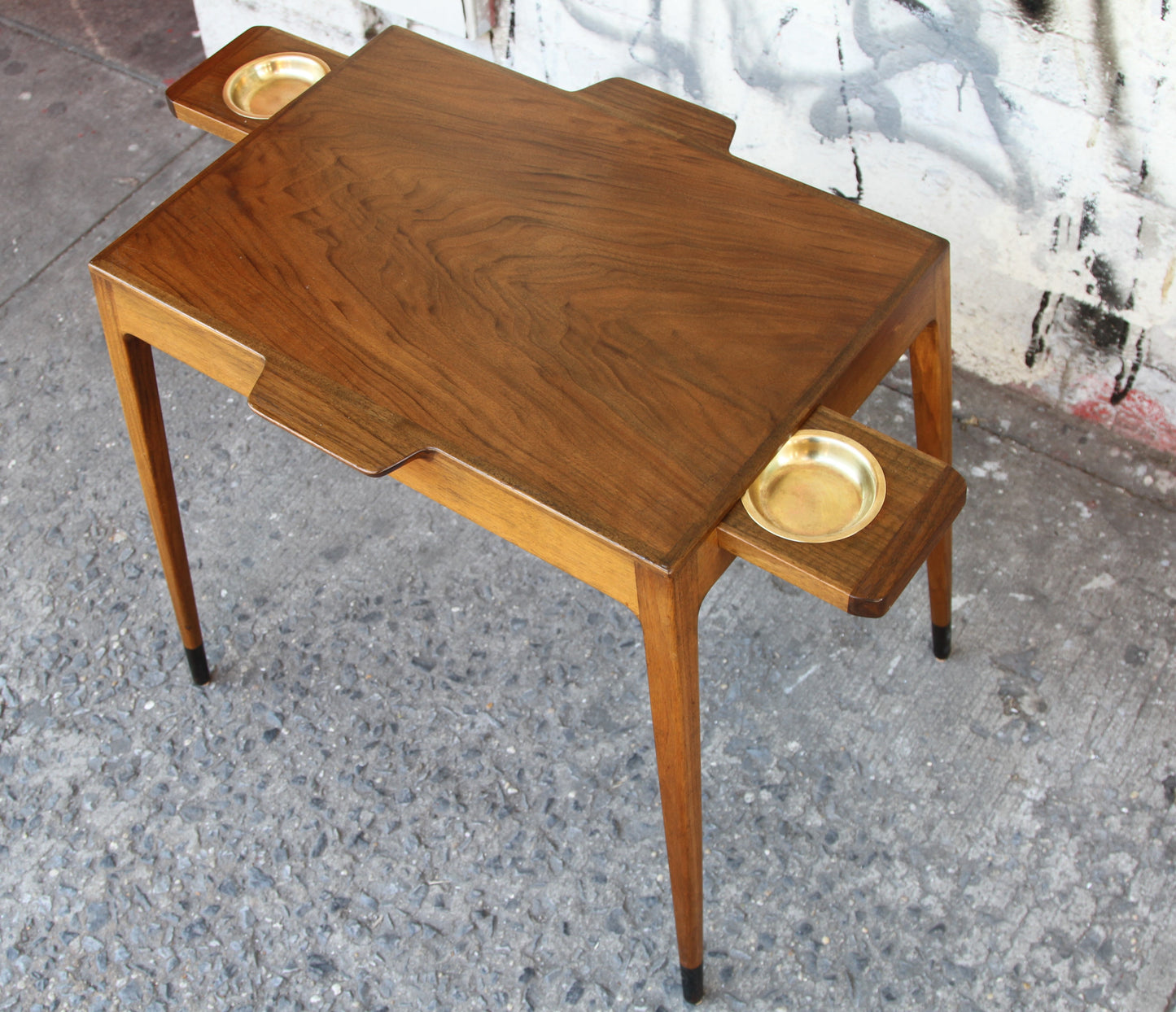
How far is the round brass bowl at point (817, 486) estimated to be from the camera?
1.06m

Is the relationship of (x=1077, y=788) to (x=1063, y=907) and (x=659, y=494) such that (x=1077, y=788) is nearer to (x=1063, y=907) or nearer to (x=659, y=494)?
(x=1063, y=907)

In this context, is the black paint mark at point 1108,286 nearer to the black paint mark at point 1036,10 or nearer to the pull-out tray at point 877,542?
the black paint mark at point 1036,10

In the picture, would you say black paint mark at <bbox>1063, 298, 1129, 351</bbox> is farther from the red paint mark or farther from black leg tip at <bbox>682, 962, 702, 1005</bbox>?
black leg tip at <bbox>682, 962, 702, 1005</bbox>

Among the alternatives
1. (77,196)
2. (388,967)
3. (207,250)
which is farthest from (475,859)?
(77,196)

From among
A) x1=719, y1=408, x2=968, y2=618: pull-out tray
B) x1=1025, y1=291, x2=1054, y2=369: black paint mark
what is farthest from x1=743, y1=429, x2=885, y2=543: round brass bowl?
x1=1025, y1=291, x2=1054, y2=369: black paint mark

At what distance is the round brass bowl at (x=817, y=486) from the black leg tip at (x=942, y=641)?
25.8 inches

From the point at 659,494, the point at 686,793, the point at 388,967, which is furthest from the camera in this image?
the point at 388,967

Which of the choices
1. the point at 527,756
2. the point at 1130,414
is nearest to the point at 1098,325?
the point at 1130,414

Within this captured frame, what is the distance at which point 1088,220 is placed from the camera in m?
1.73

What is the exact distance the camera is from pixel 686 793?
1175 millimetres

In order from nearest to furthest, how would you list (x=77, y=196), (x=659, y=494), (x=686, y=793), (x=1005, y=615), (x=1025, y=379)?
(x=659, y=494) → (x=686, y=793) → (x=1005, y=615) → (x=1025, y=379) → (x=77, y=196)

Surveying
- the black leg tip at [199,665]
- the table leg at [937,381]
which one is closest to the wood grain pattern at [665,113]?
the table leg at [937,381]

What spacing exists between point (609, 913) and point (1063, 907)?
22.7 inches

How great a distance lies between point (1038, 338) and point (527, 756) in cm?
107
